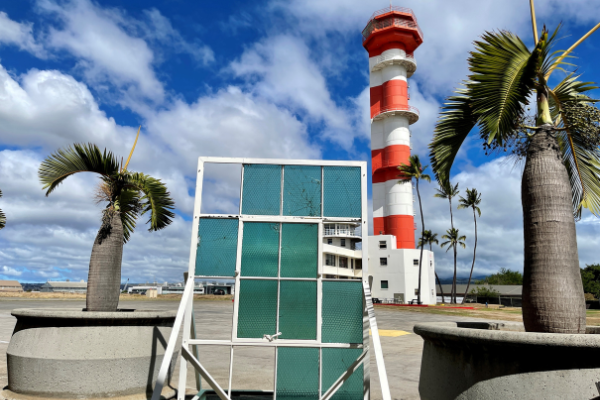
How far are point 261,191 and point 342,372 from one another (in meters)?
2.48

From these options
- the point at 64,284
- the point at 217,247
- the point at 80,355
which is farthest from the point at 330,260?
the point at 64,284

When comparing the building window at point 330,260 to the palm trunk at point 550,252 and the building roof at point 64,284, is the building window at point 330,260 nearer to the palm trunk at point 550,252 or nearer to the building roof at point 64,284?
the palm trunk at point 550,252

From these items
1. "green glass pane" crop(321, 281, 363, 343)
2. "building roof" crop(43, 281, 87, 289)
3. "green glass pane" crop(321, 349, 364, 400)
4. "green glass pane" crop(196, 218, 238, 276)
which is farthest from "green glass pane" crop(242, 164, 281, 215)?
"building roof" crop(43, 281, 87, 289)

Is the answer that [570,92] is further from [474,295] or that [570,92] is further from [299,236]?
[474,295]

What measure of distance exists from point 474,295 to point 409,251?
97.7 ft

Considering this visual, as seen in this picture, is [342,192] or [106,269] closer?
[342,192]

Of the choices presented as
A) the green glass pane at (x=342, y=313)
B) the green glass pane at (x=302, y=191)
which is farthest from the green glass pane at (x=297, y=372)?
the green glass pane at (x=302, y=191)

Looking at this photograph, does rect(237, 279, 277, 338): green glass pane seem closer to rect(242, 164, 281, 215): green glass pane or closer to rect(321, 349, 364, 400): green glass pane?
rect(321, 349, 364, 400): green glass pane

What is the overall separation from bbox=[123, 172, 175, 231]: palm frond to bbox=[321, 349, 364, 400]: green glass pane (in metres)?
4.40

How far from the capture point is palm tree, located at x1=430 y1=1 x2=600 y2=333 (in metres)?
3.66

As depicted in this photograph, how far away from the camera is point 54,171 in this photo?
7176 millimetres

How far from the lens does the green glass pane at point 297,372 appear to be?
16.1 feet

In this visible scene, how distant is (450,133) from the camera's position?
16.3ft

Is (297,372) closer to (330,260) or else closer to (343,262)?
(330,260)
